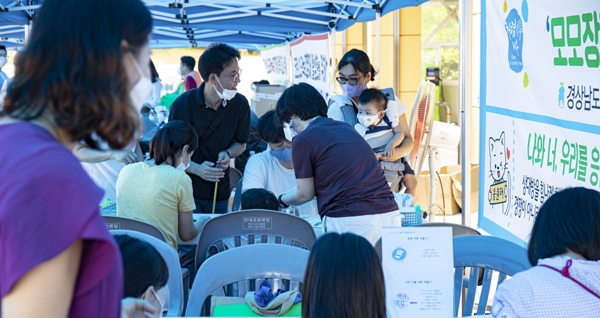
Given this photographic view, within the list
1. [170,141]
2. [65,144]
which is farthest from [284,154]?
[65,144]

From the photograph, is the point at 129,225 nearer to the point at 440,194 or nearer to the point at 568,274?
the point at 568,274

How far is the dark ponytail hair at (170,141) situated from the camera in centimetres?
351

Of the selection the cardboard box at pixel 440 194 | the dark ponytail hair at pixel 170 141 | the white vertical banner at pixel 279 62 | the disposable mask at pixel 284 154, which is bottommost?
the cardboard box at pixel 440 194

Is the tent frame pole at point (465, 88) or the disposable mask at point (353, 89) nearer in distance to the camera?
the tent frame pole at point (465, 88)

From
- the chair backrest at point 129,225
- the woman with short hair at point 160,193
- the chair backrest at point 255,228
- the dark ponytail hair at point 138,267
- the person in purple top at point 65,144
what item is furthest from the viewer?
the woman with short hair at point 160,193

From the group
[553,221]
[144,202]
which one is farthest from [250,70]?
[553,221]

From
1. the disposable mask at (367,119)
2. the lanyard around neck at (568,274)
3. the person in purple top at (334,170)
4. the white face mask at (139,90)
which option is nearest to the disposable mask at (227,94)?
the disposable mask at (367,119)

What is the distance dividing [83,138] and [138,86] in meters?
0.12

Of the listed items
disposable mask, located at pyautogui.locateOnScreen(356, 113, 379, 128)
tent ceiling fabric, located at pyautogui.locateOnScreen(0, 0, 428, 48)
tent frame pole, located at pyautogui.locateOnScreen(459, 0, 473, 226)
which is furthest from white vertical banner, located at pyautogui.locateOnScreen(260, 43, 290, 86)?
tent frame pole, located at pyautogui.locateOnScreen(459, 0, 473, 226)

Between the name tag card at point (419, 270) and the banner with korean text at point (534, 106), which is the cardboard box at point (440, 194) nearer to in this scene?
the banner with korean text at point (534, 106)

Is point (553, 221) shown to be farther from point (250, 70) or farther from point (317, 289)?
point (250, 70)

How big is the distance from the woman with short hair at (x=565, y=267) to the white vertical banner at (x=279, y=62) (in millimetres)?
10035

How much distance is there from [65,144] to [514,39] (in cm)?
291

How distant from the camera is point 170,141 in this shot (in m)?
3.54
